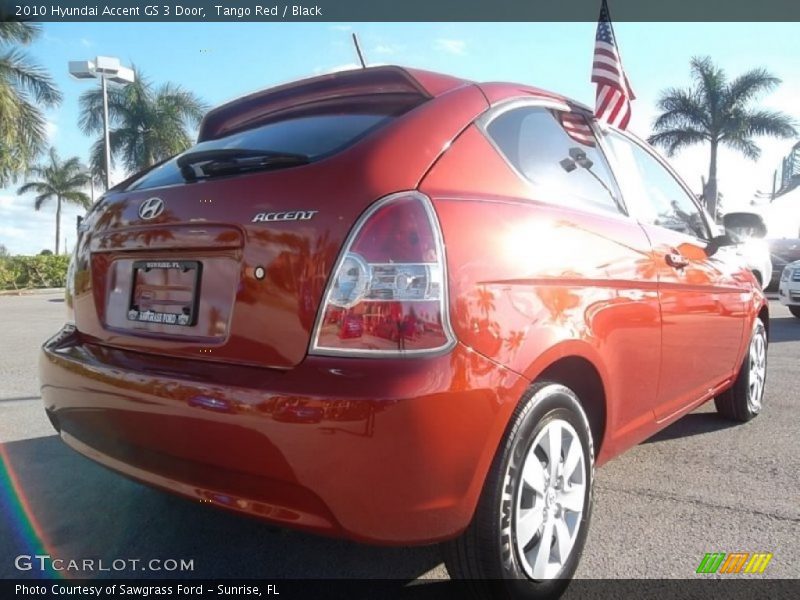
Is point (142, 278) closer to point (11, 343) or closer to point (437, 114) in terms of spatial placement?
point (437, 114)

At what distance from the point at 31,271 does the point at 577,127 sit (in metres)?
28.3

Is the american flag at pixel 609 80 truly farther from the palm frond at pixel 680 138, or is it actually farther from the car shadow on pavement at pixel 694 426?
the palm frond at pixel 680 138

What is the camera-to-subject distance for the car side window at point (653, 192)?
289 centimetres

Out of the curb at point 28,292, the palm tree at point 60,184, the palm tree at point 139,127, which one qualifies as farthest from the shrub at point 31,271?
the palm tree at point 60,184

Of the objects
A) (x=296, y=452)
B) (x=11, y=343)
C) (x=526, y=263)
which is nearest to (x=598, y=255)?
(x=526, y=263)

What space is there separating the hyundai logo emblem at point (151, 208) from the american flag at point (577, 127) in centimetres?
154

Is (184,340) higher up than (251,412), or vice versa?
(184,340)

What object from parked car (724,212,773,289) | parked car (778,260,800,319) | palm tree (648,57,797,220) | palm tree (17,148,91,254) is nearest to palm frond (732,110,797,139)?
palm tree (648,57,797,220)

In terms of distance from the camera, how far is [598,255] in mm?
2318

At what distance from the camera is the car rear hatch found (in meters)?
1.79

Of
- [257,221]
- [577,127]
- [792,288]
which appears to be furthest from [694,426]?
[792,288]

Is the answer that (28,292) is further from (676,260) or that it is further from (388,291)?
(388,291)

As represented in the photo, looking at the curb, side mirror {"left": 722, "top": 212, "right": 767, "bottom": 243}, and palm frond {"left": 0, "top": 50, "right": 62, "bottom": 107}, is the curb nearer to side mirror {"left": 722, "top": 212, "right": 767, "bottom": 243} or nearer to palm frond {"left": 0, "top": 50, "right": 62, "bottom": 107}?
palm frond {"left": 0, "top": 50, "right": 62, "bottom": 107}

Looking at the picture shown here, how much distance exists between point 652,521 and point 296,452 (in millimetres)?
1723
